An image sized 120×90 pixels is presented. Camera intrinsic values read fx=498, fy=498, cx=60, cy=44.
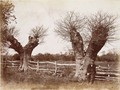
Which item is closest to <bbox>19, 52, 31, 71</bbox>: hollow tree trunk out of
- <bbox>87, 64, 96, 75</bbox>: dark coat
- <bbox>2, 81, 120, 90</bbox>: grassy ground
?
<bbox>2, 81, 120, 90</bbox>: grassy ground

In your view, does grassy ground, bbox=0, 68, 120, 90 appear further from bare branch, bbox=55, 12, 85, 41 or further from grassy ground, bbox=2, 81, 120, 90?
bare branch, bbox=55, 12, 85, 41

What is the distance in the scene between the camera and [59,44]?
11.8ft

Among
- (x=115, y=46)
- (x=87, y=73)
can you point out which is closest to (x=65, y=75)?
(x=87, y=73)

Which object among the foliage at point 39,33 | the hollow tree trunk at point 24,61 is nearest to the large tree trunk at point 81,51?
the foliage at point 39,33

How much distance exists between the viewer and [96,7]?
11.8ft

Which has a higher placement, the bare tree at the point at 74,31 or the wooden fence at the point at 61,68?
the bare tree at the point at 74,31

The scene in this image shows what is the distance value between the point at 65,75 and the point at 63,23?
0.38 metres

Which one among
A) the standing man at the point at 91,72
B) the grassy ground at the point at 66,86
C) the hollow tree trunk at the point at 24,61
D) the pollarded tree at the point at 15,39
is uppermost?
the pollarded tree at the point at 15,39

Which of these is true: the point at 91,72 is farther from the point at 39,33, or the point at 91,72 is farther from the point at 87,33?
the point at 39,33

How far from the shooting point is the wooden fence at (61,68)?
359 cm

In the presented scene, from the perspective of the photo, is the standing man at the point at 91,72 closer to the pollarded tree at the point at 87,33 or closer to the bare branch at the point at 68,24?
the pollarded tree at the point at 87,33

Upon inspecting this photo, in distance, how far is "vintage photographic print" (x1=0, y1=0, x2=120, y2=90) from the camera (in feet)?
11.8

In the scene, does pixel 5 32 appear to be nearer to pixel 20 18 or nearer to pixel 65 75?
pixel 20 18

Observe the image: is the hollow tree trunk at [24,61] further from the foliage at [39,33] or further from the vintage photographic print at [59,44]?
the foliage at [39,33]
